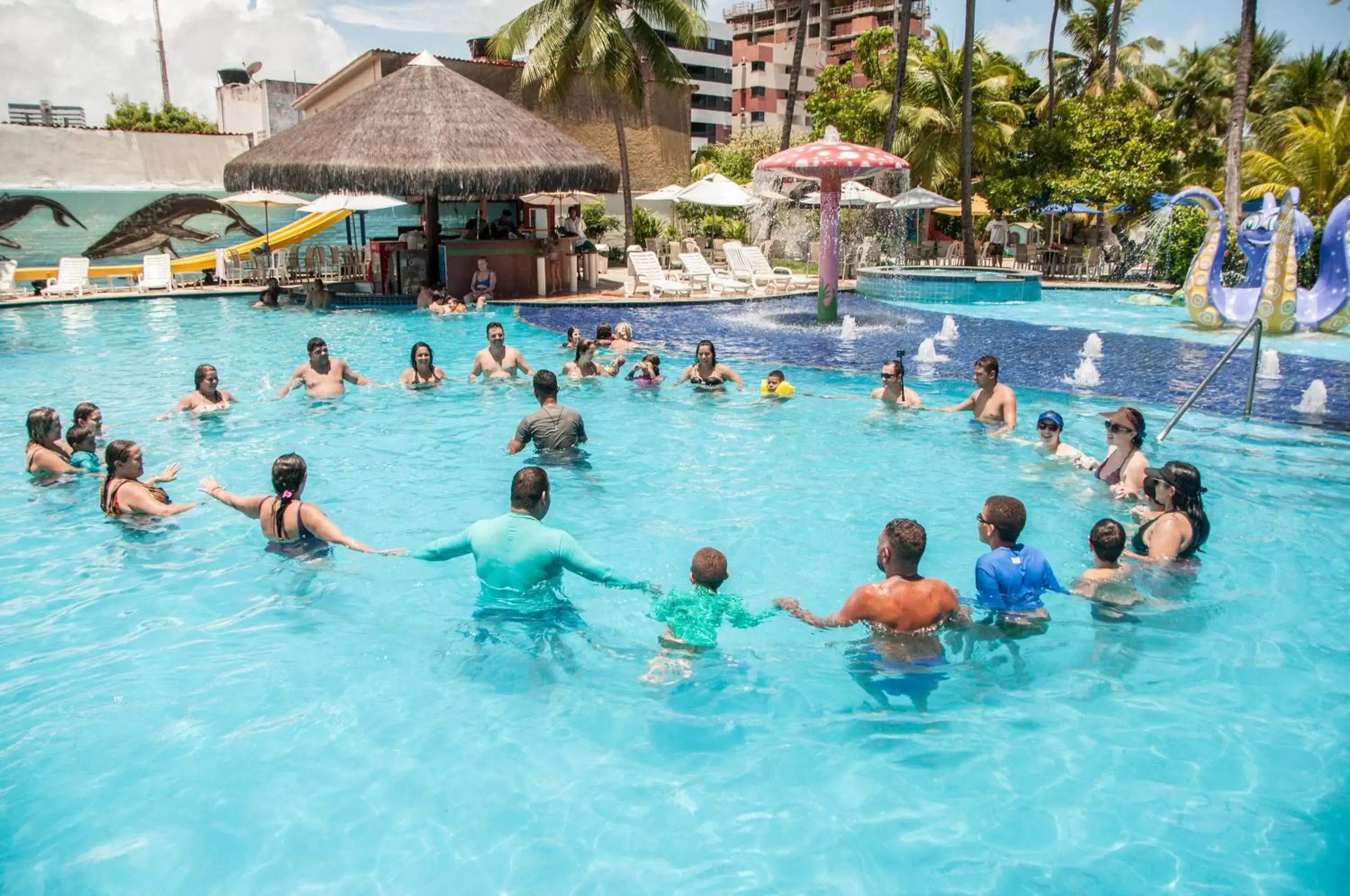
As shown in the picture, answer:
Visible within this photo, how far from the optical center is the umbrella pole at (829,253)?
17.7 m

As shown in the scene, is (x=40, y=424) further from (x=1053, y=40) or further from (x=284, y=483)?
(x=1053, y=40)

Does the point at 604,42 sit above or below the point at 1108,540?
above

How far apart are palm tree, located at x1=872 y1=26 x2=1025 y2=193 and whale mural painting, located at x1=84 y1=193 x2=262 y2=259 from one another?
21.1m

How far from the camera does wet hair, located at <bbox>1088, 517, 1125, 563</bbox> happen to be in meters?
5.42

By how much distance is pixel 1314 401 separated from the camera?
10594 millimetres

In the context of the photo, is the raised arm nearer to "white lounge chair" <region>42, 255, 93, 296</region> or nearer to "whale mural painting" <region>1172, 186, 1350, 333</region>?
"whale mural painting" <region>1172, 186, 1350, 333</region>

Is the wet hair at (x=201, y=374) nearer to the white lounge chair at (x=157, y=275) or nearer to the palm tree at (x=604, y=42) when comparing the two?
the white lounge chair at (x=157, y=275)

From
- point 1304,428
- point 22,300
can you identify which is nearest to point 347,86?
point 22,300

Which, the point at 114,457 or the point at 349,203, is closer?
the point at 114,457

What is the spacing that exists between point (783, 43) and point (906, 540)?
83.3 metres

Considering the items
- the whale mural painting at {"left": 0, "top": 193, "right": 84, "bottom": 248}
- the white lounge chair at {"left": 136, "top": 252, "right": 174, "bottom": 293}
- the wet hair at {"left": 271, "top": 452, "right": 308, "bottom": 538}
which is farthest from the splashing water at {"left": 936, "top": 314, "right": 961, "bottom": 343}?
the whale mural painting at {"left": 0, "top": 193, "right": 84, "bottom": 248}

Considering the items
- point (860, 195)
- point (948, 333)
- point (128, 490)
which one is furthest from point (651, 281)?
point (128, 490)

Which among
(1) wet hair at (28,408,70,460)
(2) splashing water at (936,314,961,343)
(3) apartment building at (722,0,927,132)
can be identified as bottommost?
(1) wet hair at (28,408,70,460)

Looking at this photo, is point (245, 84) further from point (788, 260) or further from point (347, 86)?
point (788, 260)
